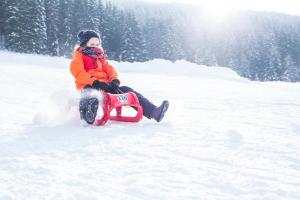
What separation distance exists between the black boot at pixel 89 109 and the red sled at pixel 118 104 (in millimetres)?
140

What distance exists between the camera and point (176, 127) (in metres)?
5.42

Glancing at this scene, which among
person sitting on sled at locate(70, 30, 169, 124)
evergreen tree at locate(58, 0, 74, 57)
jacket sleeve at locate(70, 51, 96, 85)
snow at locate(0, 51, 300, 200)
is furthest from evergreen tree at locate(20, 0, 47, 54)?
jacket sleeve at locate(70, 51, 96, 85)

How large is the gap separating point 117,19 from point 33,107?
53.8 meters

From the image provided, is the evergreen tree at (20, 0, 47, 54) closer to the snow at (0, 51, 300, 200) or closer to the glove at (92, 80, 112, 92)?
the snow at (0, 51, 300, 200)

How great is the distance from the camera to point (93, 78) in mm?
5922

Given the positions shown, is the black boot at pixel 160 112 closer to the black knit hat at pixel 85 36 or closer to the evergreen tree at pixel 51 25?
the black knit hat at pixel 85 36

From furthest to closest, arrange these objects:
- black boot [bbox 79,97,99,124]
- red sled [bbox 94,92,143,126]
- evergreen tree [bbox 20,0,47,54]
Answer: evergreen tree [bbox 20,0,47,54] < red sled [bbox 94,92,143,126] < black boot [bbox 79,97,99,124]

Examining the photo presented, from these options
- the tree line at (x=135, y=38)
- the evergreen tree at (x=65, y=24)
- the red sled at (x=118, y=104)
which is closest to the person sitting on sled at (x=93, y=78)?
the red sled at (x=118, y=104)

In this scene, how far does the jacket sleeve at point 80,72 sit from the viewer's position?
19.3ft

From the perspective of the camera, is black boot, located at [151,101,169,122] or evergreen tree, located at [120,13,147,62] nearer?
black boot, located at [151,101,169,122]

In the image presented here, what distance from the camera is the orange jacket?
594cm

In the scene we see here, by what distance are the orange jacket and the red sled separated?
41 cm

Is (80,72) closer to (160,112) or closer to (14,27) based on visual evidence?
(160,112)

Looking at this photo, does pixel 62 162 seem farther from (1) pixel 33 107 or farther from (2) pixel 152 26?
(2) pixel 152 26
